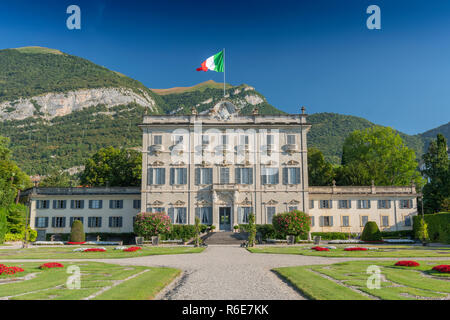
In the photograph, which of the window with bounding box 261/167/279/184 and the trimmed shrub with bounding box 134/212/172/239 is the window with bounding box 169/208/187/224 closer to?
the trimmed shrub with bounding box 134/212/172/239

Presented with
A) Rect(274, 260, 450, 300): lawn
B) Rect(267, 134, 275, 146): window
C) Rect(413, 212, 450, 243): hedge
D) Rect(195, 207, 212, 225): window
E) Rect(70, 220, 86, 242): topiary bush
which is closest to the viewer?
Rect(274, 260, 450, 300): lawn

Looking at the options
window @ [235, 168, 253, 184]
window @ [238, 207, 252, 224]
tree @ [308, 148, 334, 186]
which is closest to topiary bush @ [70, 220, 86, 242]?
window @ [238, 207, 252, 224]

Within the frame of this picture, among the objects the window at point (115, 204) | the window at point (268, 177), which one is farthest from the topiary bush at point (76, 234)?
the window at point (268, 177)

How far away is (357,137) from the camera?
202ft

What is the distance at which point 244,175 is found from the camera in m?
46.5

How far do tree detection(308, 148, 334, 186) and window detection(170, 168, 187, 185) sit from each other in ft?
74.3

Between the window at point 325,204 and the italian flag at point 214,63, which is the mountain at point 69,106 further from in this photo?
the window at point 325,204

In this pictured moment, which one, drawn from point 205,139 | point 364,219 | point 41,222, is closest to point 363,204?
point 364,219

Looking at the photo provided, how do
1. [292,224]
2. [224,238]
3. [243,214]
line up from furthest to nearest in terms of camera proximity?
[243,214]
[224,238]
[292,224]

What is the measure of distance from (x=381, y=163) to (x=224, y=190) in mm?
26182

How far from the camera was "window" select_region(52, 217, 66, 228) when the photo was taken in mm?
47031

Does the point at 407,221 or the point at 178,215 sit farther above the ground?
the point at 178,215

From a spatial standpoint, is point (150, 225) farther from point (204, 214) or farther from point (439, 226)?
point (439, 226)

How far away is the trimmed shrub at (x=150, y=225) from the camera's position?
38.8m
